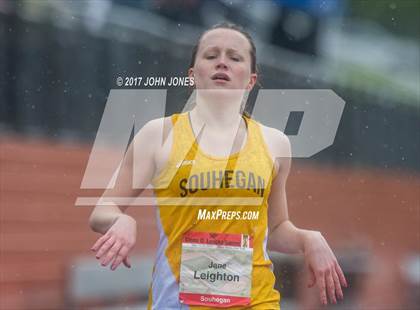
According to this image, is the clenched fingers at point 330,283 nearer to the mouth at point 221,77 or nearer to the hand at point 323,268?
the hand at point 323,268

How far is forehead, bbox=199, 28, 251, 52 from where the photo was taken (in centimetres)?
204

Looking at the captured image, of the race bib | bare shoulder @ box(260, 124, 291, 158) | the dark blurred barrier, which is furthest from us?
the dark blurred barrier

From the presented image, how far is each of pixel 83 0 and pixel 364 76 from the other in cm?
106

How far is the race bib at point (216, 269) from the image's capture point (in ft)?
6.07

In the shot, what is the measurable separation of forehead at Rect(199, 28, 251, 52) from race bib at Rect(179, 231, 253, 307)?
508mm

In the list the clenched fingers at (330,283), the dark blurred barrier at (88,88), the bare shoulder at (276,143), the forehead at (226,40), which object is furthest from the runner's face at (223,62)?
the dark blurred barrier at (88,88)

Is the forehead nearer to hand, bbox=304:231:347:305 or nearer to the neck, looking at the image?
the neck

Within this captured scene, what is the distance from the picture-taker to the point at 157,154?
75.6 inches

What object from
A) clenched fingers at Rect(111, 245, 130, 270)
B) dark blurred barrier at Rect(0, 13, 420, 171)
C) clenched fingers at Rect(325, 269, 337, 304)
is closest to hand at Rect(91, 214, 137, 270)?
clenched fingers at Rect(111, 245, 130, 270)

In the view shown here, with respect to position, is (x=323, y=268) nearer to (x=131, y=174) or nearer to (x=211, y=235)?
(x=211, y=235)

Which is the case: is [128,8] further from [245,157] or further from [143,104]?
[245,157]

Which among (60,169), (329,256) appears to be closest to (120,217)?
(329,256)

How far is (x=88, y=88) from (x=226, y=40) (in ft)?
3.07

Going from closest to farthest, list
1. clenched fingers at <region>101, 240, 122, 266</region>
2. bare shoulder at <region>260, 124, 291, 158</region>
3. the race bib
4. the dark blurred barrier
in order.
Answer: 1. clenched fingers at <region>101, 240, 122, 266</region>
2. the race bib
3. bare shoulder at <region>260, 124, 291, 158</region>
4. the dark blurred barrier
